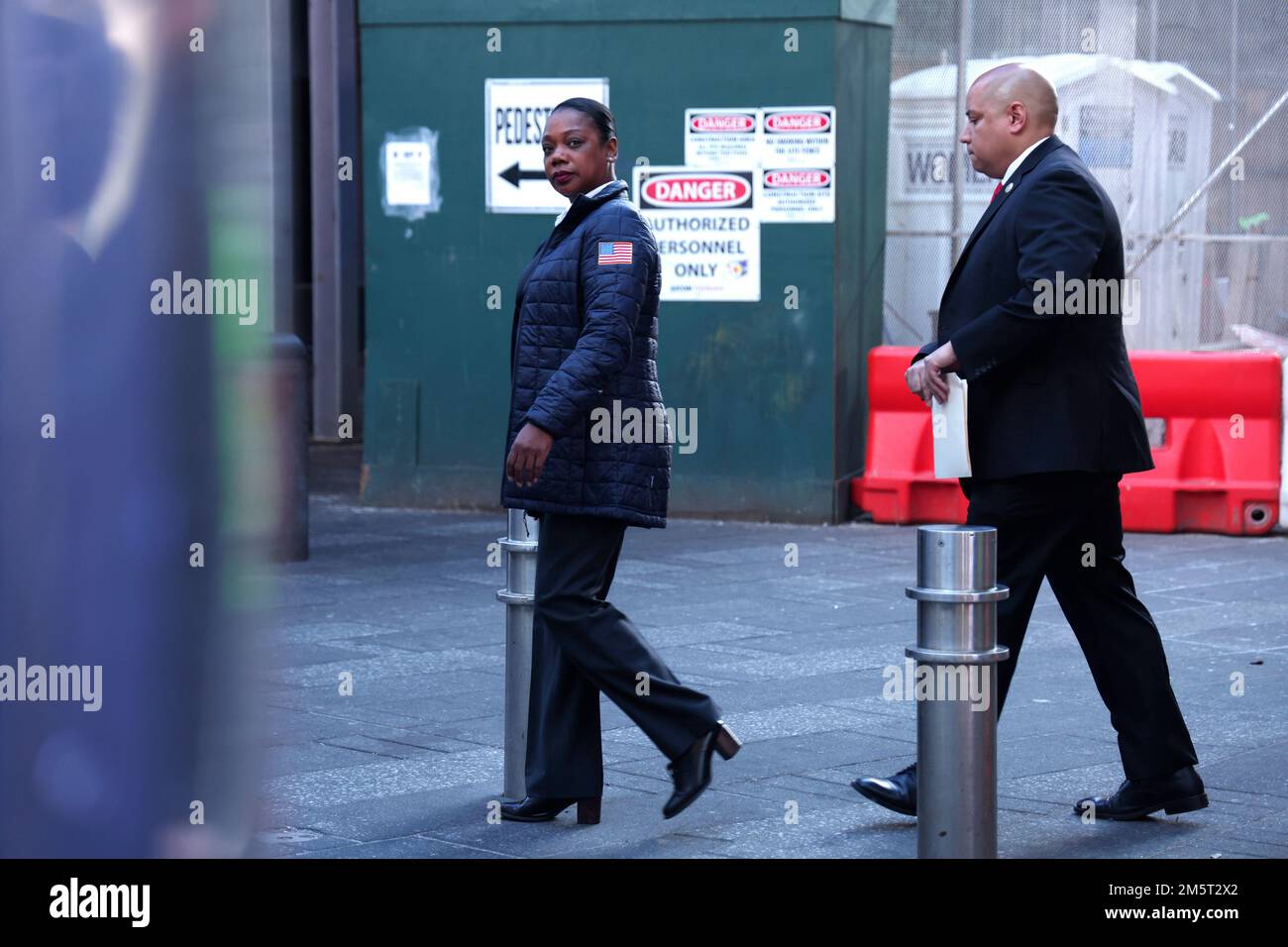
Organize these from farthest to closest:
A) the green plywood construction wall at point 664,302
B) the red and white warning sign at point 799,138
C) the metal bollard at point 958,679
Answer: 1. the green plywood construction wall at point 664,302
2. the red and white warning sign at point 799,138
3. the metal bollard at point 958,679

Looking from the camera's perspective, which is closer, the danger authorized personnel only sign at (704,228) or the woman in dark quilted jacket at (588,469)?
the woman in dark quilted jacket at (588,469)

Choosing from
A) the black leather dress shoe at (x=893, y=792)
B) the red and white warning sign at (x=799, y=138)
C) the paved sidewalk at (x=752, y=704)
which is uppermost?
the red and white warning sign at (x=799, y=138)

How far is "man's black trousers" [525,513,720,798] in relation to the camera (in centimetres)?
459

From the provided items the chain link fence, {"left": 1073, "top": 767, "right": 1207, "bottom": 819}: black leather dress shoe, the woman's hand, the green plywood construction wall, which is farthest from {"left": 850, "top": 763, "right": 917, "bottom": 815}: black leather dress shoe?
the chain link fence

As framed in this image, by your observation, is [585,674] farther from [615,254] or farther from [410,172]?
[410,172]

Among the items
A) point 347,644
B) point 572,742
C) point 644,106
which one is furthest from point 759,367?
point 572,742

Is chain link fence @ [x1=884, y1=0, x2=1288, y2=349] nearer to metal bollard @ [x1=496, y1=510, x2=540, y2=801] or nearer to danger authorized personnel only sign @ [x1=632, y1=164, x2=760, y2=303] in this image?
danger authorized personnel only sign @ [x1=632, y1=164, x2=760, y2=303]

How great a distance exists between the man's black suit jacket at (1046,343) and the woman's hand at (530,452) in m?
1.06

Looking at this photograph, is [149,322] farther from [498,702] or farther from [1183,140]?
[1183,140]

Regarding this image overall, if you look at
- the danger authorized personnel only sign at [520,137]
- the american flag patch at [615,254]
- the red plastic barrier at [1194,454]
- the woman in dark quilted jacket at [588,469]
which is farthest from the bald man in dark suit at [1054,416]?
the danger authorized personnel only sign at [520,137]

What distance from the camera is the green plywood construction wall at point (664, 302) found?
35.4 feet

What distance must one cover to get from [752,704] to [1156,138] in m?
6.47

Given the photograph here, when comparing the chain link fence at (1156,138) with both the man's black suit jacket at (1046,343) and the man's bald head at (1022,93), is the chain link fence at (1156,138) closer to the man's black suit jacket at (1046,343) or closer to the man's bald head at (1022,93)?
the man's bald head at (1022,93)

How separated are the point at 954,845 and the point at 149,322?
2.65 metres
